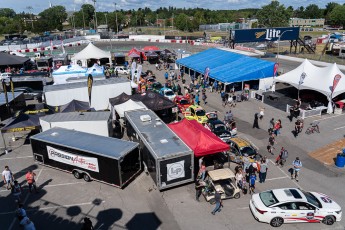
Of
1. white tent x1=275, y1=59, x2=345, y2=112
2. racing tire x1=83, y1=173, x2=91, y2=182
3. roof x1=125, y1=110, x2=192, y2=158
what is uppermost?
white tent x1=275, y1=59, x2=345, y2=112

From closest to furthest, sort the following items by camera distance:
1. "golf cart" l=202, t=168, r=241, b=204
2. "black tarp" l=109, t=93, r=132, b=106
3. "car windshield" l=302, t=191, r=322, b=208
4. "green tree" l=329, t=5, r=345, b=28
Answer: "car windshield" l=302, t=191, r=322, b=208 < "golf cart" l=202, t=168, r=241, b=204 < "black tarp" l=109, t=93, r=132, b=106 < "green tree" l=329, t=5, r=345, b=28

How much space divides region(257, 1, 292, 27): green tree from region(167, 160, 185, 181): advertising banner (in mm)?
95242

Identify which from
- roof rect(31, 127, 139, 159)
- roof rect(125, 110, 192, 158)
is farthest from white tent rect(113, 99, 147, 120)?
roof rect(31, 127, 139, 159)

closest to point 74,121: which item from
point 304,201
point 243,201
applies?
point 243,201

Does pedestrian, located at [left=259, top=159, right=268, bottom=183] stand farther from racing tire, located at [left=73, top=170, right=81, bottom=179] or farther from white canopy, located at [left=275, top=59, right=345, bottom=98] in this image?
white canopy, located at [left=275, top=59, right=345, bottom=98]

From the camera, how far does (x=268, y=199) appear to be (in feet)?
43.2

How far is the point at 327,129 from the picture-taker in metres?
23.4

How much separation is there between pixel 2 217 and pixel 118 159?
19.7 ft

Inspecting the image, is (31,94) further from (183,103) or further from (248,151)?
(248,151)

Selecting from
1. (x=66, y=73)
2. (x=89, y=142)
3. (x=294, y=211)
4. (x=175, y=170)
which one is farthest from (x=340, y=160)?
(x=66, y=73)

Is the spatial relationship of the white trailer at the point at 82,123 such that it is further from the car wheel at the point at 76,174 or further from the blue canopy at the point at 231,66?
the blue canopy at the point at 231,66

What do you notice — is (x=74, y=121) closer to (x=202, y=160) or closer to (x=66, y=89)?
(x=66, y=89)

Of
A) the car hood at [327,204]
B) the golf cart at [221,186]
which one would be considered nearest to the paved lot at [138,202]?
the golf cart at [221,186]

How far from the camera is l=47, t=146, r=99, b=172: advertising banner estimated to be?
1593 centimetres
